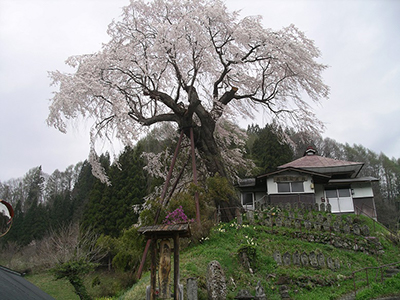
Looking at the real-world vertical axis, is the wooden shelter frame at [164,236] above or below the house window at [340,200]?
below

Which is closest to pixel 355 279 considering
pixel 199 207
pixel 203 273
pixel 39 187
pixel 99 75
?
pixel 203 273

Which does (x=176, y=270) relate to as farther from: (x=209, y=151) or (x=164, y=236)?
(x=209, y=151)

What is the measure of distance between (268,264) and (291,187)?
9.58 meters

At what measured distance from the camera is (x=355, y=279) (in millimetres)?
9031

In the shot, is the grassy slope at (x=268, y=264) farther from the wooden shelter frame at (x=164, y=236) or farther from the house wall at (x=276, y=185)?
the house wall at (x=276, y=185)

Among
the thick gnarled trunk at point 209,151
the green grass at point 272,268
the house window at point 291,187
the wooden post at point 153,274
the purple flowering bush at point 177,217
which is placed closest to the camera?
the wooden post at point 153,274

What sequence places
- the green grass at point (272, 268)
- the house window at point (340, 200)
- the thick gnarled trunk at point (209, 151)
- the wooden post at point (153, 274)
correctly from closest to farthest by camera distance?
the wooden post at point (153, 274) → the green grass at point (272, 268) → the thick gnarled trunk at point (209, 151) → the house window at point (340, 200)

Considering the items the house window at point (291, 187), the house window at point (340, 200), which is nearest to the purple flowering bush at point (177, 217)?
the house window at point (291, 187)

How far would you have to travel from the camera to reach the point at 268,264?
9148 mm

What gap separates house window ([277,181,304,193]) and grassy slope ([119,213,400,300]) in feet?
19.7

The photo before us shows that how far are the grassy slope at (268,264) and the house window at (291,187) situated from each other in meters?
6.01

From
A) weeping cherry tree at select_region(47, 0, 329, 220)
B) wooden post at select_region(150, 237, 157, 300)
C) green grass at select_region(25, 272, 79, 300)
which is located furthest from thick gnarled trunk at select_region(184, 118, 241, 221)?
green grass at select_region(25, 272, 79, 300)

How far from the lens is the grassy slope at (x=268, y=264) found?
26.1ft

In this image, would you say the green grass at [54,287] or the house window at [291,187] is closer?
the green grass at [54,287]
